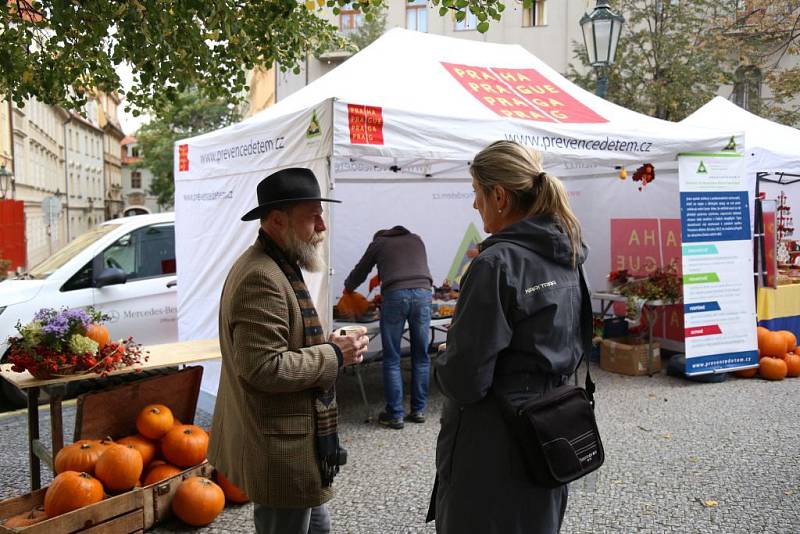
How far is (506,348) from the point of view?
6.61 feet

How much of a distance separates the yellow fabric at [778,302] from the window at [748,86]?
16.0m

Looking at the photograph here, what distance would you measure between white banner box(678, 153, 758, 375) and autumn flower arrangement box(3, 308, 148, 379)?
533 centimetres

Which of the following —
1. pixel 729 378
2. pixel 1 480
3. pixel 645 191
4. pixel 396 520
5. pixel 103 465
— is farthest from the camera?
pixel 645 191

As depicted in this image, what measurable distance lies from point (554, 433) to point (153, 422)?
299 cm

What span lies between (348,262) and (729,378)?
4.42 m

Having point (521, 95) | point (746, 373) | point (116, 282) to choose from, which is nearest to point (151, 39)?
point (116, 282)

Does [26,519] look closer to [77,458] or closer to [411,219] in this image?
[77,458]

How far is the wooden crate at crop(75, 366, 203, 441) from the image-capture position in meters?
4.14

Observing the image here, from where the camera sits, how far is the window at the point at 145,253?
7125 millimetres

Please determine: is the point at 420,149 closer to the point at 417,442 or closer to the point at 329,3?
the point at 329,3

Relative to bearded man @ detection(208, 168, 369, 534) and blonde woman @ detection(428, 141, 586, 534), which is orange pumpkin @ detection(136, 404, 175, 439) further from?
blonde woman @ detection(428, 141, 586, 534)

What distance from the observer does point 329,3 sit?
496 cm

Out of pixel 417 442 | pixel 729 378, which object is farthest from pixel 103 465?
pixel 729 378

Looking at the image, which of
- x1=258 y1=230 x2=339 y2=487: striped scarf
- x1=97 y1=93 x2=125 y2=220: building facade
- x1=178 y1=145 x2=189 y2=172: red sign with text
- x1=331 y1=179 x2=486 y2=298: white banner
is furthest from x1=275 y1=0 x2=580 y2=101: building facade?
x1=97 y1=93 x2=125 y2=220: building facade
